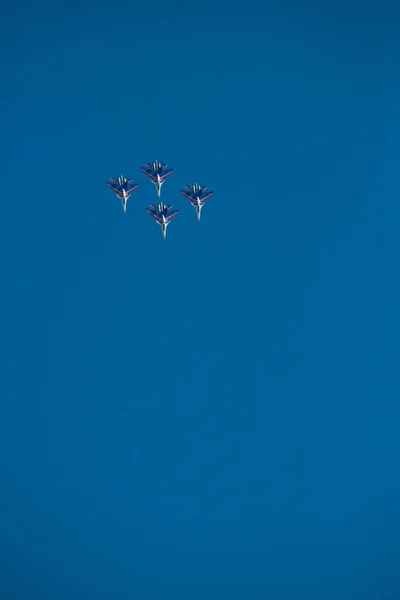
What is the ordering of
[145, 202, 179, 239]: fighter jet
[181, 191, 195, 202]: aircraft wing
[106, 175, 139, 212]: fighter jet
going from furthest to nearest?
[181, 191, 195, 202]: aircraft wing, [106, 175, 139, 212]: fighter jet, [145, 202, 179, 239]: fighter jet

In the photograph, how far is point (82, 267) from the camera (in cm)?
2041

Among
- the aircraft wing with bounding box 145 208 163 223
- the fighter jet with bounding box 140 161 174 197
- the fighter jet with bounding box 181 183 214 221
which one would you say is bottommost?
the aircraft wing with bounding box 145 208 163 223

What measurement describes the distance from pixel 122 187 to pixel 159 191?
1011 millimetres

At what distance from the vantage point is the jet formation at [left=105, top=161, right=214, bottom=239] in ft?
62.2

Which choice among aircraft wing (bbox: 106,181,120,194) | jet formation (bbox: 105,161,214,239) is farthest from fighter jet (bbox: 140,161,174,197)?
aircraft wing (bbox: 106,181,120,194)

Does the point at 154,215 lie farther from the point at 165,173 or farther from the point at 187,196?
the point at 165,173

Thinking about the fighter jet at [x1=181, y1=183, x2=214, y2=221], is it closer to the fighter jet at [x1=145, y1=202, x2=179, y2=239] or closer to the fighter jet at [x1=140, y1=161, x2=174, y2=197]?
the fighter jet at [x1=145, y1=202, x2=179, y2=239]

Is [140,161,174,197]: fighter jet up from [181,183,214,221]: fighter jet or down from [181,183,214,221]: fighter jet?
up

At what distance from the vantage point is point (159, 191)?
62.9ft

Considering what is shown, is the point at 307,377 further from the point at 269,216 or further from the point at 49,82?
the point at 49,82

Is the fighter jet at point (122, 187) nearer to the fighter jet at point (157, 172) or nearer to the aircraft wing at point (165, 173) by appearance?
the fighter jet at point (157, 172)

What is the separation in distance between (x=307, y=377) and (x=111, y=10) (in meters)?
12.0

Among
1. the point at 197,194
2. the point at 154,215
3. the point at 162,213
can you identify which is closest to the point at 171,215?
the point at 162,213

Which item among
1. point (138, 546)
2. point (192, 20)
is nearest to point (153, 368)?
point (138, 546)
